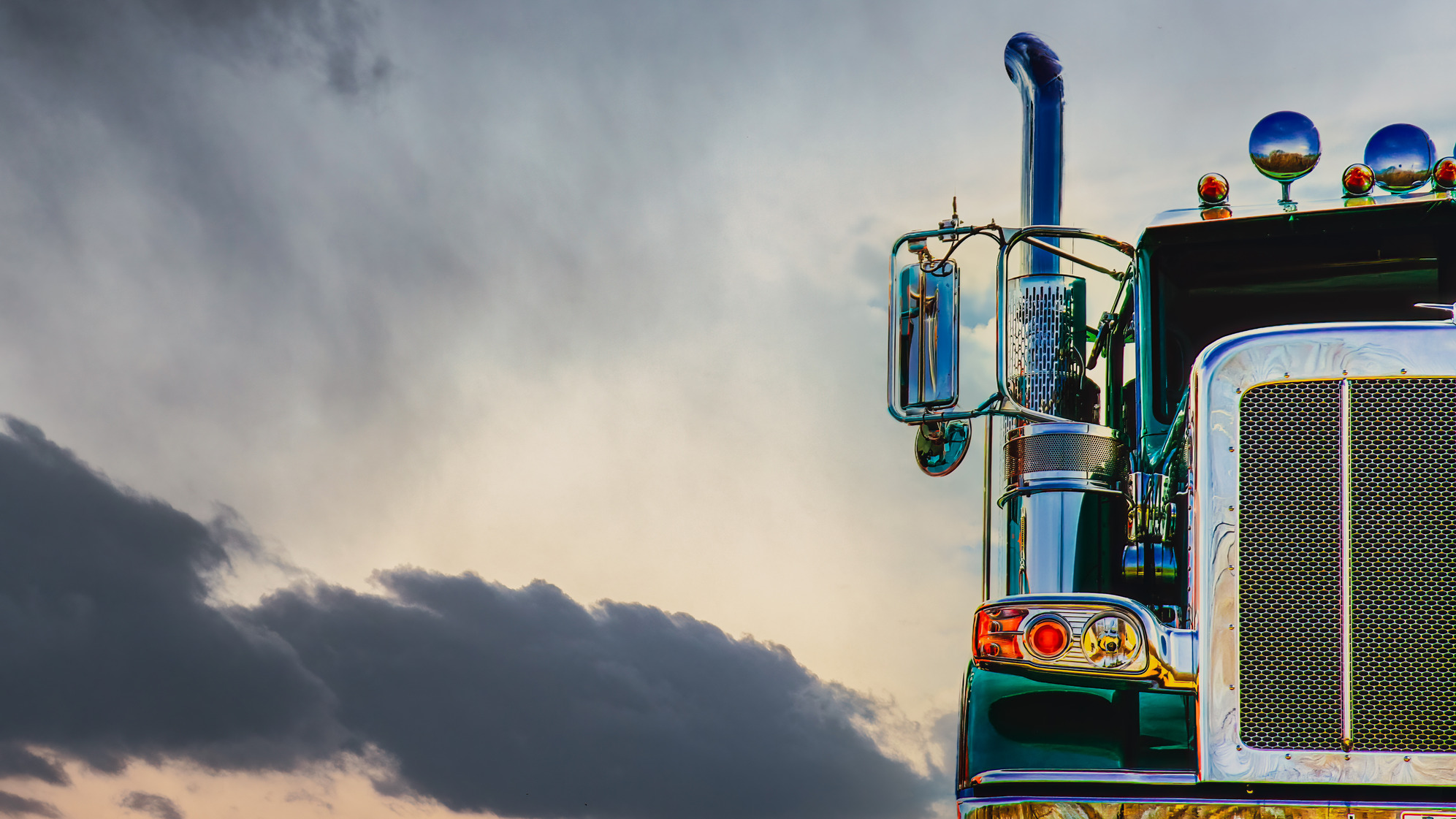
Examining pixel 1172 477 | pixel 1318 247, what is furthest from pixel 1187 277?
pixel 1172 477

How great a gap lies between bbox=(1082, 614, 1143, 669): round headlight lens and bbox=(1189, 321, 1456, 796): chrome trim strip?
0.66ft

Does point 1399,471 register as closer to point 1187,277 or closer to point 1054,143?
point 1187,277

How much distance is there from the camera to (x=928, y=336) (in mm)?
5316

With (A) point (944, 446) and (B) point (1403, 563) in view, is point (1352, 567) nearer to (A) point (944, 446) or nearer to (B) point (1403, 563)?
(B) point (1403, 563)

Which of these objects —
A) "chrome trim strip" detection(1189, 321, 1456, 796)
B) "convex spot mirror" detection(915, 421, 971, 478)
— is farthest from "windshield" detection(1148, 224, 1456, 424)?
"chrome trim strip" detection(1189, 321, 1456, 796)

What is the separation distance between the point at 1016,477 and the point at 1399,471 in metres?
1.65

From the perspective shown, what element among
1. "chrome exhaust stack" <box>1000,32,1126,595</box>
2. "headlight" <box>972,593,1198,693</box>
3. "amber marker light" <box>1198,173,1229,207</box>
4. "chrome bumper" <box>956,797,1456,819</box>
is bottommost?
"chrome bumper" <box>956,797,1456,819</box>

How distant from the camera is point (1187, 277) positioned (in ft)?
19.3

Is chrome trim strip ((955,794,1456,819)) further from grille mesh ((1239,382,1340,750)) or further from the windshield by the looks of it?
the windshield

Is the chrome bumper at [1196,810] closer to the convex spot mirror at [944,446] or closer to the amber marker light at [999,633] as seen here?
the amber marker light at [999,633]

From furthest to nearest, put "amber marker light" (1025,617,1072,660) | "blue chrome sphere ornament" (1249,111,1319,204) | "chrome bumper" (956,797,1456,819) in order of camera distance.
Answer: "blue chrome sphere ornament" (1249,111,1319,204) < "amber marker light" (1025,617,1072,660) < "chrome bumper" (956,797,1456,819)

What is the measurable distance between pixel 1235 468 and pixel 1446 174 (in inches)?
91.2

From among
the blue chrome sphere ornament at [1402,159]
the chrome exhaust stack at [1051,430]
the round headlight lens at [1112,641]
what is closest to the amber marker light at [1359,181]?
the blue chrome sphere ornament at [1402,159]

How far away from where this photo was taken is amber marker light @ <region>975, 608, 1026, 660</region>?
443 centimetres
